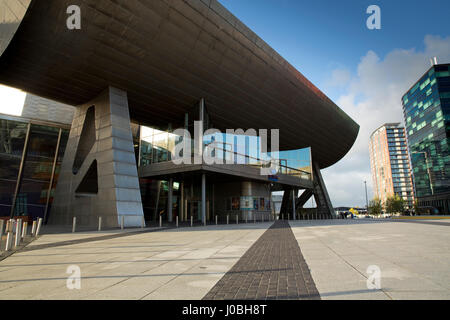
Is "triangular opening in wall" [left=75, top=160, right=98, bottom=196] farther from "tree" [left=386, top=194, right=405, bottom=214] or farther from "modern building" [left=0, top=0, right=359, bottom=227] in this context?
"tree" [left=386, top=194, right=405, bottom=214]

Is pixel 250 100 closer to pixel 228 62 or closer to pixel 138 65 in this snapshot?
pixel 228 62

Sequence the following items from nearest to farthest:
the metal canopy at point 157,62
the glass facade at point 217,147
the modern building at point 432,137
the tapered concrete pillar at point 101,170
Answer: the metal canopy at point 157,62
the tapered concrete pillar at point 101,170
the glass facade at point 217,147
the modern building at point 432,137

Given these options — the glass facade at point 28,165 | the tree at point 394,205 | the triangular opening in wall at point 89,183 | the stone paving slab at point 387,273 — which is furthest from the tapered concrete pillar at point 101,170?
the tree at point 394,205

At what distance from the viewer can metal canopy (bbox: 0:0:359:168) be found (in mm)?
16188

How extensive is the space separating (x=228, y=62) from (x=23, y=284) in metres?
19.8

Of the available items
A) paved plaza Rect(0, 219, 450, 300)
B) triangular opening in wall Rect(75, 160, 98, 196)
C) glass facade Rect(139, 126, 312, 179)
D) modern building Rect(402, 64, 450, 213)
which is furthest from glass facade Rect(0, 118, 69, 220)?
modern building Rect(402, 64, 450, 213)

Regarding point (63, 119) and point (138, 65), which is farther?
point (63, 119)

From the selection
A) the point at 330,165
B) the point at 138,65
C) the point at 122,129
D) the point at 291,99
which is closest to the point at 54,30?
the point at 138,65

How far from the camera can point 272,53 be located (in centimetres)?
2312

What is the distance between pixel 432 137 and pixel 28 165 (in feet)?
308

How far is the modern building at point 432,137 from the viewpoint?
73312mm

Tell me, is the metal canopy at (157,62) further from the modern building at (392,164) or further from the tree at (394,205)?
the modern building at (392,164)

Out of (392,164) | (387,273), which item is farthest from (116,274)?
(392,164)

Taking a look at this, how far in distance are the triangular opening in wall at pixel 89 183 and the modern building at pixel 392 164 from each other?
156 m
